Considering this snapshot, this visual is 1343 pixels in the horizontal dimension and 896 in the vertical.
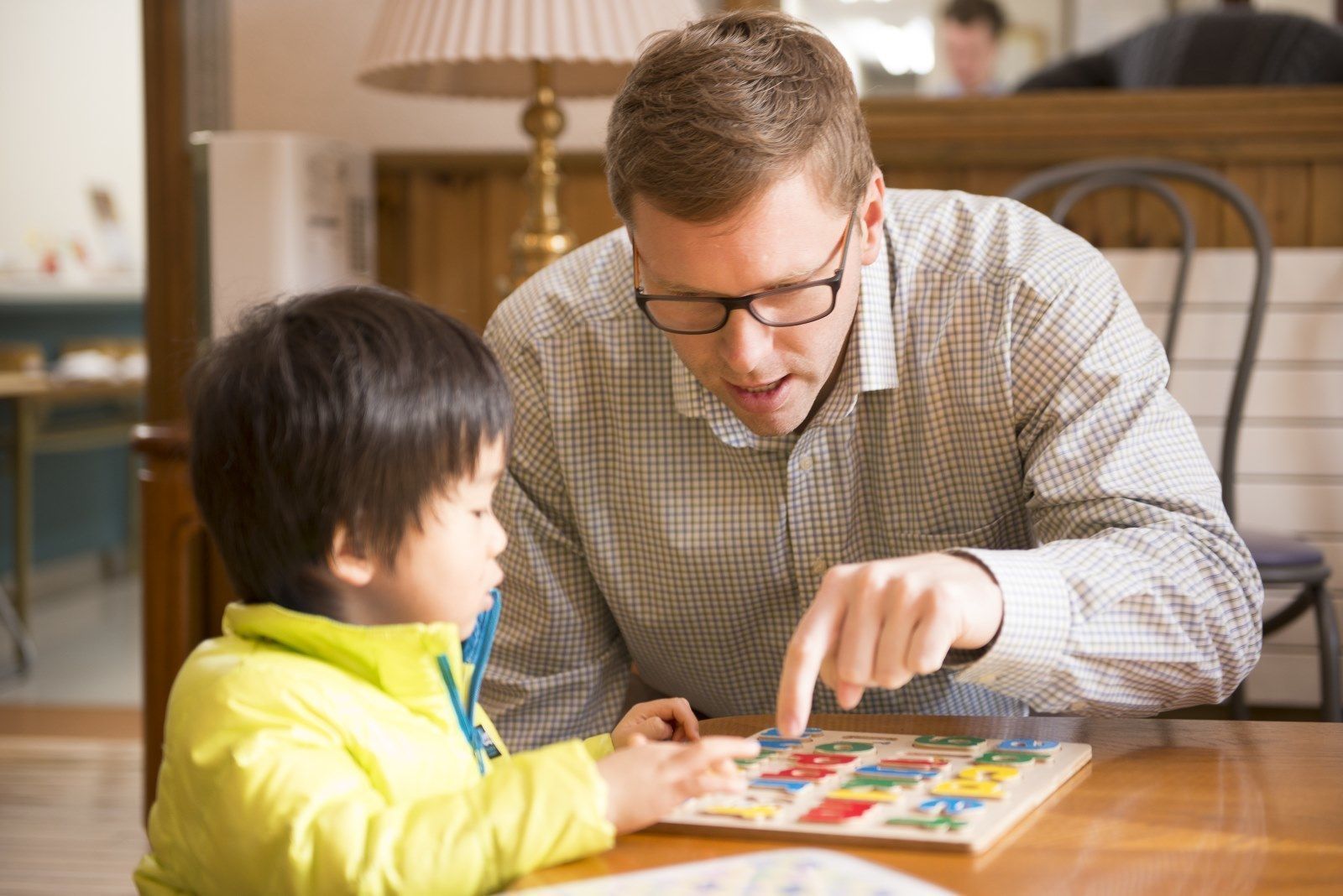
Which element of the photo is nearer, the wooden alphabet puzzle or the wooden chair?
the wooden alphabet puzzle

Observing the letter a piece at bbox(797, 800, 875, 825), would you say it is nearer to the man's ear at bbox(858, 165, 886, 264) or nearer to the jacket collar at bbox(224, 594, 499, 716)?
the jacket collar at bbox(224, 594, 499, 716)

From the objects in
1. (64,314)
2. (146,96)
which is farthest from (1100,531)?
(64,314)

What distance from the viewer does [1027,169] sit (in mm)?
2604

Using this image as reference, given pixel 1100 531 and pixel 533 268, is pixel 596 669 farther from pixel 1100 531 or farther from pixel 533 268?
pixel 533 268

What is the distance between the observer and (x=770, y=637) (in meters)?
1.40

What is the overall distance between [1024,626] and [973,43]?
6.82ft

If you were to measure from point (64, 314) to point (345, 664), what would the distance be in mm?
5493

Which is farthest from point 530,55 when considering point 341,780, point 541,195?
point 341,780

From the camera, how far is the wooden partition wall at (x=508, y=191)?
2.38m

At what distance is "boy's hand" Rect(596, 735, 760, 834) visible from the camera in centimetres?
78

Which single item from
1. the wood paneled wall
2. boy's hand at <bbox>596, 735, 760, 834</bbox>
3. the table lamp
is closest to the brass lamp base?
the table lamp

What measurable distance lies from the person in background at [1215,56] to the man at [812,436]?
139 centimetres

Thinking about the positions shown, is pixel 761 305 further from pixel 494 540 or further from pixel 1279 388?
pixel 1279 388

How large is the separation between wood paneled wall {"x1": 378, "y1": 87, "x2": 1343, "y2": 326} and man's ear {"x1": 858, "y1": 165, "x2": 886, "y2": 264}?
3.70ft
